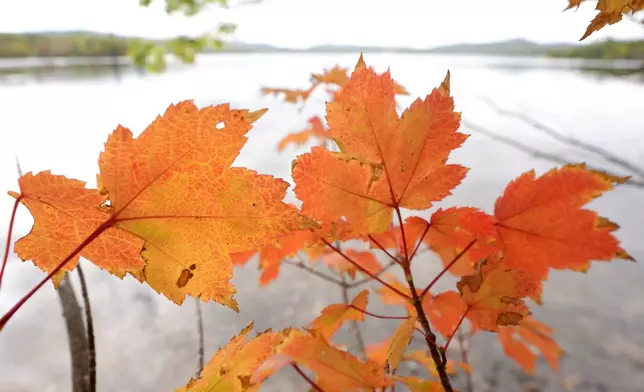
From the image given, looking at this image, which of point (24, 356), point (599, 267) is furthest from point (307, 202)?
point (599, 267)

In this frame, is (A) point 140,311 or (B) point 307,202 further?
(A) point 140,311

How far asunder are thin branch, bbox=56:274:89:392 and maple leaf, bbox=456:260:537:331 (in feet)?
1.24

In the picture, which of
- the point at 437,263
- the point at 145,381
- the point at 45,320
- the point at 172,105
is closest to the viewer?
the point at 172,105

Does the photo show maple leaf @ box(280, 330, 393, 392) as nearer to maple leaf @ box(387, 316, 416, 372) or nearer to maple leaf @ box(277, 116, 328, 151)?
maple leaf @ box(387, 316, 416, 372)

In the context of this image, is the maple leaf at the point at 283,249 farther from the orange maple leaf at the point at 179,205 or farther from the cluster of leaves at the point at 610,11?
the cluster of leaves at the point at 610,11

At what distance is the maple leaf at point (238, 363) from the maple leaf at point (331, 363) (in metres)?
0.01

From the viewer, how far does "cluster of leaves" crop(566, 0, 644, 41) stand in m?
0.20

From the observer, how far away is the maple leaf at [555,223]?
9.5 inches

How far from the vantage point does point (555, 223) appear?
253mm

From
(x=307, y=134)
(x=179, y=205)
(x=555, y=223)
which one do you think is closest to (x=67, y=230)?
(x=179, y=205)

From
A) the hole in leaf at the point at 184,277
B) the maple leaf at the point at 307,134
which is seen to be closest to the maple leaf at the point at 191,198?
the hole in leaf at the point at 184,277

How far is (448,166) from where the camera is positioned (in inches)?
9.0

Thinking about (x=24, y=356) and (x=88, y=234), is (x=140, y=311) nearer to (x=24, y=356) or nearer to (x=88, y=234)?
(x=24, y=356)

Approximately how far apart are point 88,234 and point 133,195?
0.04 metres
